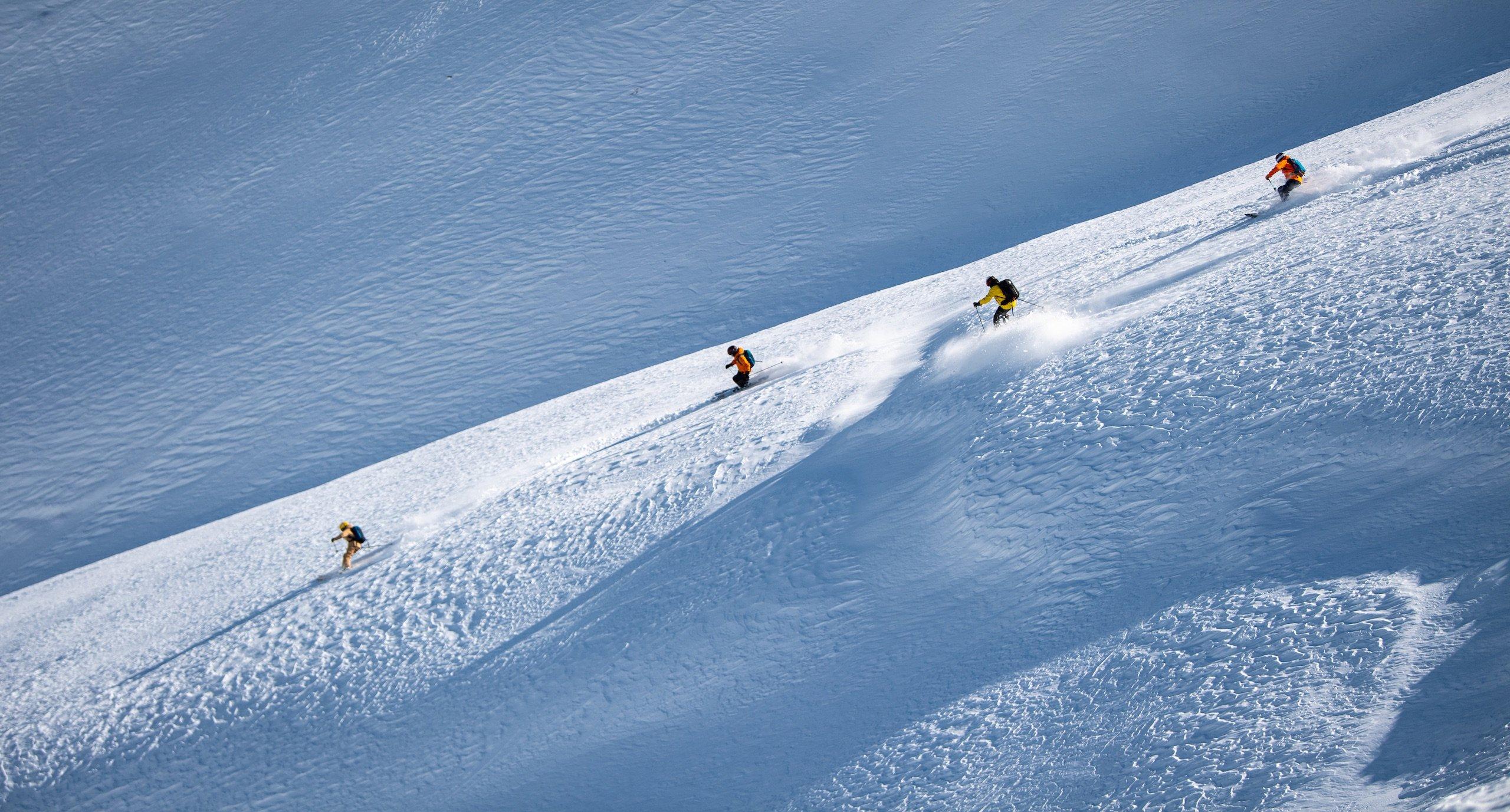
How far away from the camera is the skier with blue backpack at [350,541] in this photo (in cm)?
1203

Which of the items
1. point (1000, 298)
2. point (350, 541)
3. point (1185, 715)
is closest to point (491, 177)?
point (350, 541)

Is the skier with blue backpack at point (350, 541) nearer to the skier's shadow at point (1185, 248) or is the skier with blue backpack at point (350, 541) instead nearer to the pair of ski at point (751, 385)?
the pair of ski at point (751, 385)

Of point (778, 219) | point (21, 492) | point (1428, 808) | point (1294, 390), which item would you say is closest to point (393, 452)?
point (21, 492)

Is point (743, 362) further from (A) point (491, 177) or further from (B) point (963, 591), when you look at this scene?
(A) point (491, 177)

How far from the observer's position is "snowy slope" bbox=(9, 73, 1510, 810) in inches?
243

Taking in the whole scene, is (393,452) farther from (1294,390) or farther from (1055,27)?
(1055,27)

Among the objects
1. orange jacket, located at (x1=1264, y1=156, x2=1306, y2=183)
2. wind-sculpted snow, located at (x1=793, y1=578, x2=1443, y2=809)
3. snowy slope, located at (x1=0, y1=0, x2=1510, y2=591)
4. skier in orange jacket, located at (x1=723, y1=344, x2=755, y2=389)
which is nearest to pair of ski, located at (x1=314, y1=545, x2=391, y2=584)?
skier in orange jacket, located at (x1=723, y1=344, x2=755, y2=389)

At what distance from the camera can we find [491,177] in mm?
24844

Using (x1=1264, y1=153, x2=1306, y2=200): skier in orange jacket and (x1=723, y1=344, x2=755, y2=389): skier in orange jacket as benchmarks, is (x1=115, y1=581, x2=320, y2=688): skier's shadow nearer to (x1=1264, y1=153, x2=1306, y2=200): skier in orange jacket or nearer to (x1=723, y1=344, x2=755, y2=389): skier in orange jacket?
(x1=723, y1=344, x2=755, y2=389): skier in orange jacket

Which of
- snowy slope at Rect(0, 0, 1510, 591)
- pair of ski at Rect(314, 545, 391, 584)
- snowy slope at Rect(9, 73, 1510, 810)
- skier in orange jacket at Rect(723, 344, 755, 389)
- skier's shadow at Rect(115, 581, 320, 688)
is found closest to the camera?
snowy slope at Rect(9, 73, 1510, 810)

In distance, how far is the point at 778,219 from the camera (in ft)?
72.8

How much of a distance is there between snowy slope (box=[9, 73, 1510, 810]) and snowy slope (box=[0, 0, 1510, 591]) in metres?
5.73

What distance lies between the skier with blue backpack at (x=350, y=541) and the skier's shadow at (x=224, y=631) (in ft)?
1.47

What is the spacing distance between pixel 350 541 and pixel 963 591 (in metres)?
8.51
